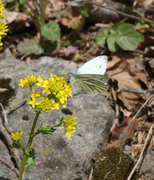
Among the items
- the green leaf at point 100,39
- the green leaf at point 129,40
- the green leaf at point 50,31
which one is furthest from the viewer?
the green leaf at point 100,39

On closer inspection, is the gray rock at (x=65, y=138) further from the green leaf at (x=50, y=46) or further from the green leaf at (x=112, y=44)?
the green leaf at (x=112, y=44)

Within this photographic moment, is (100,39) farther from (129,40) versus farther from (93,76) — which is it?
(93,76)

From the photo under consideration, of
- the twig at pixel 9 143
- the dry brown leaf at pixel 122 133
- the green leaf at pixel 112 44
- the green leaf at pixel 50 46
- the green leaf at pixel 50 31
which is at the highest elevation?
the green leaf at pixel 50 31

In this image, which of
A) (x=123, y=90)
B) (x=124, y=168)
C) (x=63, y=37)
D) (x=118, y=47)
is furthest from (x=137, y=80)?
(x=63, y=37)

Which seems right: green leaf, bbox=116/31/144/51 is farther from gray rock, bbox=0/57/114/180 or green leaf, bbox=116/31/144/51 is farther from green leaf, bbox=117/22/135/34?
gray rock, bbox=0/57/114/180

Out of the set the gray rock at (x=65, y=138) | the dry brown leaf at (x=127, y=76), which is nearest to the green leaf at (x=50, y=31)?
the gray rock at (x=65, y=138)

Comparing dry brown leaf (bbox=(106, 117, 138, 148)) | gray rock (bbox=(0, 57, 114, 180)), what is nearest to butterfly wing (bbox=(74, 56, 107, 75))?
gray rock (bbox=(0, 57, 114, 180))

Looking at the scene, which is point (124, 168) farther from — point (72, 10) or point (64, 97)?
point (72, 10)
